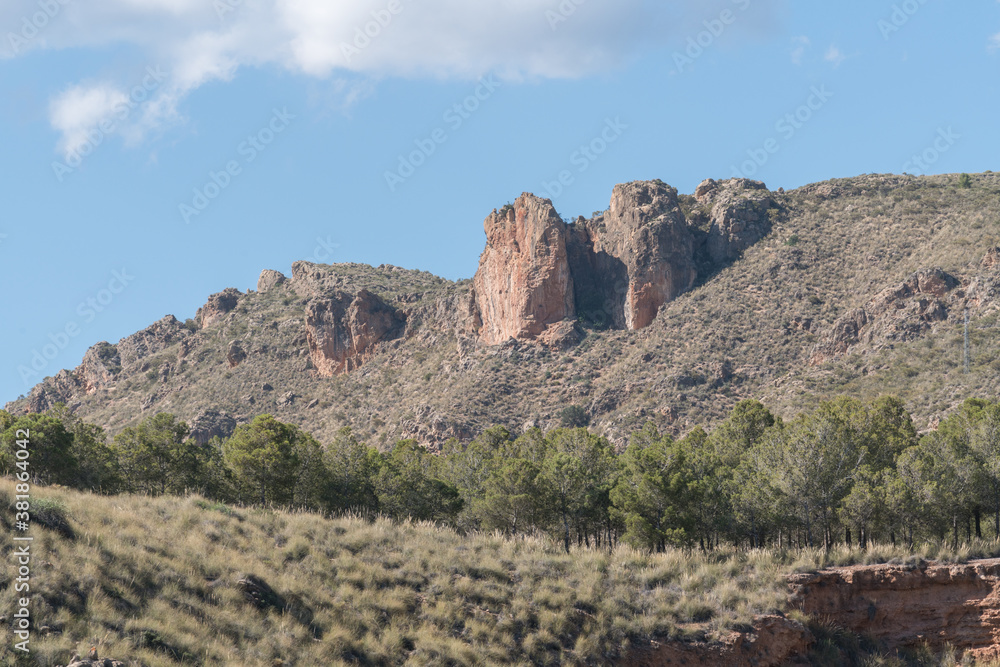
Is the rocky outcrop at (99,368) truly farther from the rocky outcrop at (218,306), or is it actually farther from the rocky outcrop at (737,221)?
the rocky outcrop at (737,221)

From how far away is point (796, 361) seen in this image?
256 feet

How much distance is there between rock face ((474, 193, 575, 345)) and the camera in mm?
96188

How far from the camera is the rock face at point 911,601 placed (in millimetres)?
30078

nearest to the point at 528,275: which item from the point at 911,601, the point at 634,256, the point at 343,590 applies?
the point at 634,256

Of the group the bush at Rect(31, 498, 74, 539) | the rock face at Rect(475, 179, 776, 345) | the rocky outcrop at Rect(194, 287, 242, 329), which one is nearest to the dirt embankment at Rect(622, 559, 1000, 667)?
the bush at Rect(31, 498, 74, 539)

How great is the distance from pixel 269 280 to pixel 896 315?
95.7 meters

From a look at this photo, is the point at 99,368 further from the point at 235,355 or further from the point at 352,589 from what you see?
the point at 352,589

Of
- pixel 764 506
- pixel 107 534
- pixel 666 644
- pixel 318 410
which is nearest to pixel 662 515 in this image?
pixel 764 506

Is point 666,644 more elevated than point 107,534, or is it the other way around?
point 107,534

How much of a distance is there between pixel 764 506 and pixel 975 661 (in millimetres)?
8943

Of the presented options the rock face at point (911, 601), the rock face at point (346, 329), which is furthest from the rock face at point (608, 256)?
the rock face at point (911, 601)

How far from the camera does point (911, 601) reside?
100 ft

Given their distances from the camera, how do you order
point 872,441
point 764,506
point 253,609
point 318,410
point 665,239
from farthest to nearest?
point 318,410, point 665,239, point 872,441, point 764,506, point 253,609

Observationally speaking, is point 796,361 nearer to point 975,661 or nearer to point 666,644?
point 975,661
